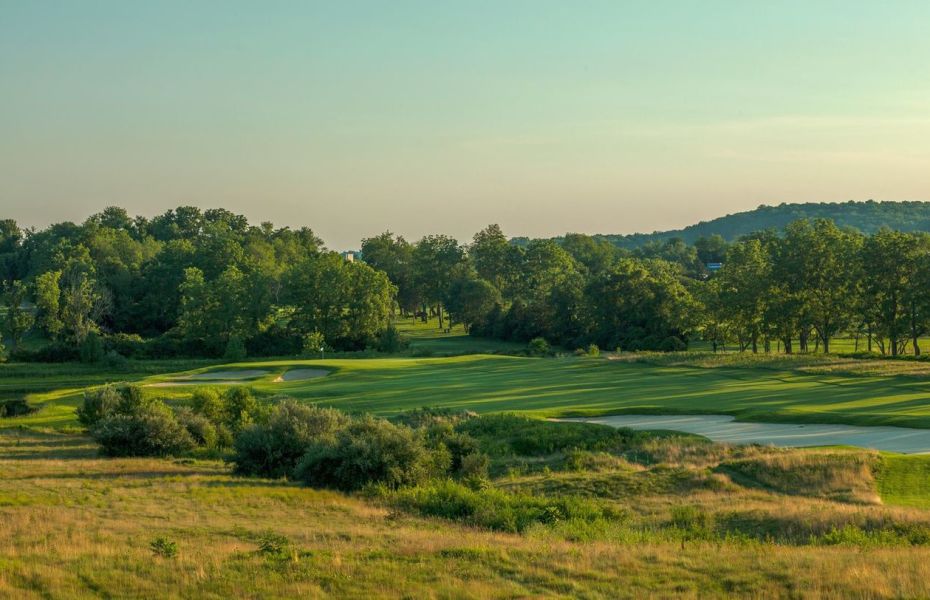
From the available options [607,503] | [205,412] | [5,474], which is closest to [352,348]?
[205,412]

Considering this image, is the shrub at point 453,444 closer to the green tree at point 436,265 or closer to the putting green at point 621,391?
the putting green at point 621,391

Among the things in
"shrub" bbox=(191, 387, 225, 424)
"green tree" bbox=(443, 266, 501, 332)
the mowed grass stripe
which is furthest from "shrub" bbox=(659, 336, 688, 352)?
"shrub" bbox=(191, 387, 225, 424)

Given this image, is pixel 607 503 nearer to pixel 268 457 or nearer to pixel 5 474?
pixel 268 457

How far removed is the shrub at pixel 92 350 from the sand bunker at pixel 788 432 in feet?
198

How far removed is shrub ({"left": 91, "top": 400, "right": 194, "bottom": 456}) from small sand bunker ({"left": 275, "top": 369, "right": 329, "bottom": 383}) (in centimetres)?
2901

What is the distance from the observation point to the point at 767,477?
24.9 meters

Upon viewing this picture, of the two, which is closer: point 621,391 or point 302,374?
point 621,391

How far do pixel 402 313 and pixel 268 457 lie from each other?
133m

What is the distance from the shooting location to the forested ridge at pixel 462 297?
250 feet

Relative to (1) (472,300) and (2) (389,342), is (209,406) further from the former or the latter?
(1) (472,300)

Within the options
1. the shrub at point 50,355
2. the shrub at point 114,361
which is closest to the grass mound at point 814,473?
the shrub at point 114,361

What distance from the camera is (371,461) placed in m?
26.6

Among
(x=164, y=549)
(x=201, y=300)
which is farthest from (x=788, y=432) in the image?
(x=201, y=300)

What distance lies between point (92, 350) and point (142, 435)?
54654 mm
